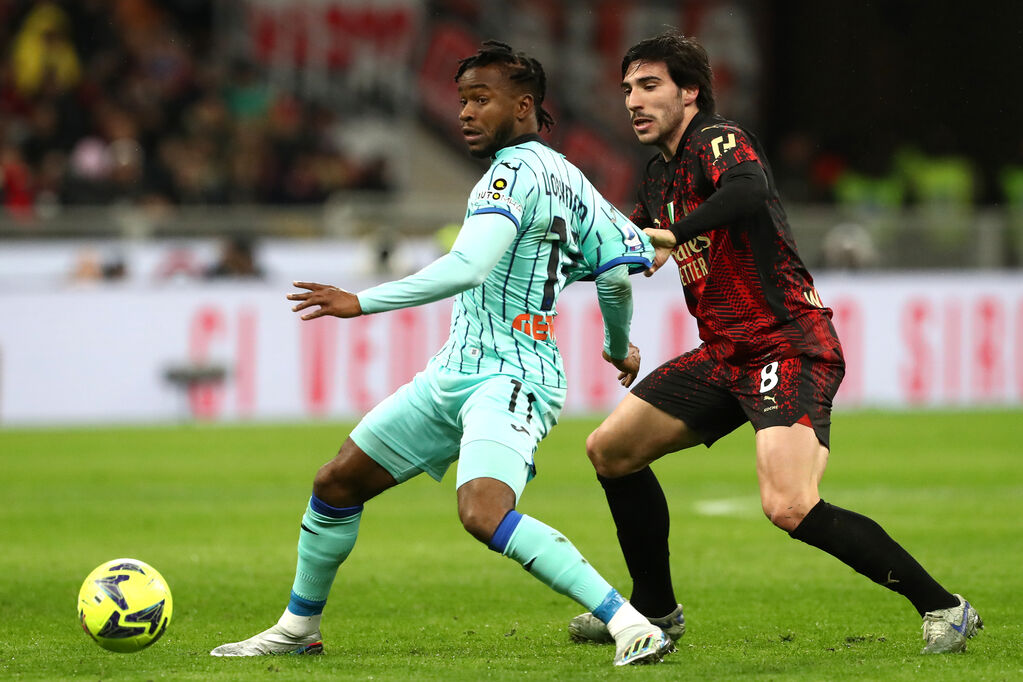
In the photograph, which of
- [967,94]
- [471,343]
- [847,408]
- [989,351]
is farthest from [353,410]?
[967,94]

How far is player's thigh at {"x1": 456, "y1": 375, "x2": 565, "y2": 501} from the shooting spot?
560cm

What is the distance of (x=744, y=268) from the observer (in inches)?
247

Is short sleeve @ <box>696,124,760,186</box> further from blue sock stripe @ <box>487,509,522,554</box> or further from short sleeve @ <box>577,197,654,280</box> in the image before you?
blue sock stripe @ <box>487,509,522,554</box>

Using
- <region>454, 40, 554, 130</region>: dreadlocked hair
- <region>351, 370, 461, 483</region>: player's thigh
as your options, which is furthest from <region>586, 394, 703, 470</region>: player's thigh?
<region>454, 40, 554, 130</region>: dreadlocked hair

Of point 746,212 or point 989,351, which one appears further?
point 989,351

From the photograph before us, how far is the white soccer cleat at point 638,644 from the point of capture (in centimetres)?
552

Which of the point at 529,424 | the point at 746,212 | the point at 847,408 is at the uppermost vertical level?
the point at 746,212

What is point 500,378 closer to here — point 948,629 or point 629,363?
point 629,363

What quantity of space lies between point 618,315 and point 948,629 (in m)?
1.68

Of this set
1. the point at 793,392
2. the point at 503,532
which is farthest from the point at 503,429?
the point at 793,392

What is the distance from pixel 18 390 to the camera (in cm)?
1638

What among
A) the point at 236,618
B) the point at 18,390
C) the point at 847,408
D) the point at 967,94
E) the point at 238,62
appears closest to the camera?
the point at 236,618

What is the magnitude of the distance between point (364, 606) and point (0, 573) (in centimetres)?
213

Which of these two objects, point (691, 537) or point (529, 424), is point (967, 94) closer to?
point (691, 537)
